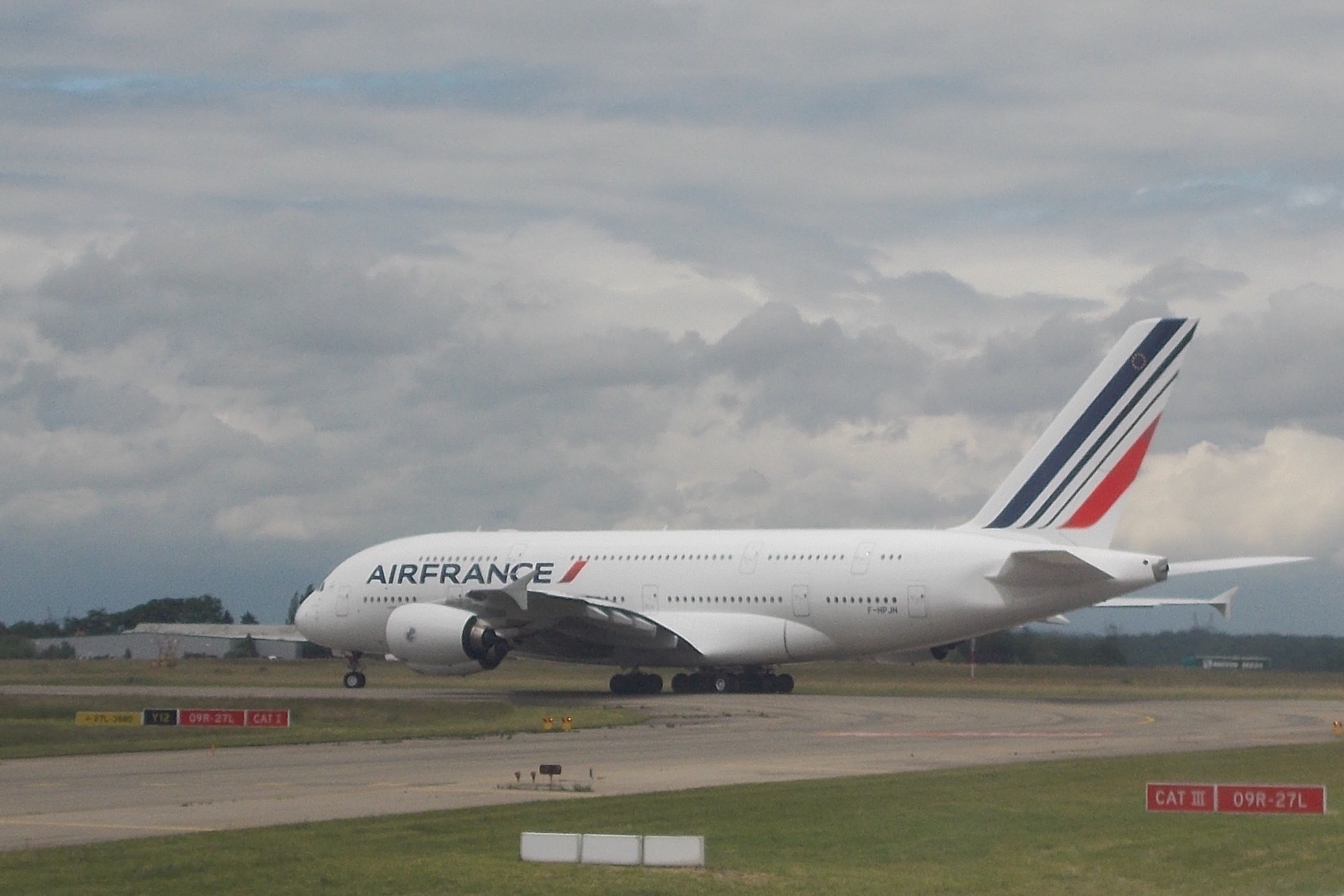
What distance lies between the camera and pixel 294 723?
3638 cm

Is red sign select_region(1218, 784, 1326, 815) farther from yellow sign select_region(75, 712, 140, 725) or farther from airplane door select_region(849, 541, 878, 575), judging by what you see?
airplane door select_region(849, 541, 878, 575)

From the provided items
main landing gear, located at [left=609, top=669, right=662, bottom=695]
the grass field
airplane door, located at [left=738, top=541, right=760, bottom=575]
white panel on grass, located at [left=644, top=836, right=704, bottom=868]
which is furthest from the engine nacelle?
white panel on grass, located at [left=644, top=836, right=704, bottom=868]

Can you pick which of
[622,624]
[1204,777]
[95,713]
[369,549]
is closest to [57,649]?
[369,549]

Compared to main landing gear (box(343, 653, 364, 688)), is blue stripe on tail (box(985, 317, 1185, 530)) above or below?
above

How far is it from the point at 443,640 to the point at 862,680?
768 inches

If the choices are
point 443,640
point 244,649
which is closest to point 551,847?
point 443,640

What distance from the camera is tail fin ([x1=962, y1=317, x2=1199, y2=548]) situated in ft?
145

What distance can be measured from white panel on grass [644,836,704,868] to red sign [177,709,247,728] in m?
21.7

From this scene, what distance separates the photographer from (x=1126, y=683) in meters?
55.4

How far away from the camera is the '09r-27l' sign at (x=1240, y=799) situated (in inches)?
653

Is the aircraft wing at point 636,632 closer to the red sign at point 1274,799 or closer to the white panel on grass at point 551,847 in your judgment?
the red sign at point 1274,799

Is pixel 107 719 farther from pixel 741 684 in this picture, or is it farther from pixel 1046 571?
pixel 1046 571

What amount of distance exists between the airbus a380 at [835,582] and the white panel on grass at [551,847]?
2862 centimetres

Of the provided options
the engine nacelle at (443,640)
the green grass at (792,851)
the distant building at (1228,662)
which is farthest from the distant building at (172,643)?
the green grass at (792,851)
